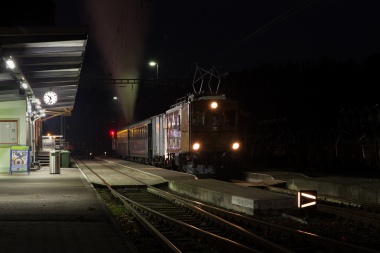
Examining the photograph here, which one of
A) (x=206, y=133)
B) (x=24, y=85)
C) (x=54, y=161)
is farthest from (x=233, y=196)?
(x=54, y=161)

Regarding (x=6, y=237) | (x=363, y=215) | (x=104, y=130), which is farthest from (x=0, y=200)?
(x=104, y=130)

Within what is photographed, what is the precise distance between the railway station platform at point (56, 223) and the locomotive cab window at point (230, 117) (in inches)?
362

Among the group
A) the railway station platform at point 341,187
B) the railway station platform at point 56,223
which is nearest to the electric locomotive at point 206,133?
the railway station platform at point 341,187

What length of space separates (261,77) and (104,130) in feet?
122

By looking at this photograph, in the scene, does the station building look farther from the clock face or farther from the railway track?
the railway track

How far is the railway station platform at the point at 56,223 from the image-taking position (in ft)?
25.2

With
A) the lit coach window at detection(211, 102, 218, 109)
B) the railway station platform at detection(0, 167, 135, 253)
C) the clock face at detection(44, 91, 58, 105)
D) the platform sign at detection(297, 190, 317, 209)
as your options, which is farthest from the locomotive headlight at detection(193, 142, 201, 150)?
the platform sign at detection(297, 190, 317, 209)

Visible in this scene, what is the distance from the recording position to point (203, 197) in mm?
16109

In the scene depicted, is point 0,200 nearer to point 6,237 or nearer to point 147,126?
point 6,237

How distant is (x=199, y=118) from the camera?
957 inches

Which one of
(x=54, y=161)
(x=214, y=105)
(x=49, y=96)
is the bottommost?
(x=54, y=161)

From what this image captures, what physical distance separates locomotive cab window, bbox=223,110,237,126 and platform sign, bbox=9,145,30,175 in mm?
8970

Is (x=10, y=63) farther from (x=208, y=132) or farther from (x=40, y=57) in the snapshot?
(x=208, y=132)

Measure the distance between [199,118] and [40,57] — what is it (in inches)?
352
